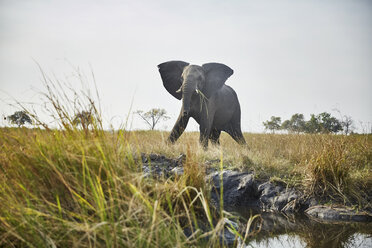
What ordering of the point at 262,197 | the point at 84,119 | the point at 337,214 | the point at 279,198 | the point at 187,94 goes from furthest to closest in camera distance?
the point at 187,94 < the point at 262,197 < the point at 279,198 < the point at 337,214 < the point at 84,119

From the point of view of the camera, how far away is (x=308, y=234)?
146 inches

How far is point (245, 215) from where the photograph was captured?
4367 millimetres

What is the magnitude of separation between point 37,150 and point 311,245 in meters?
2.84

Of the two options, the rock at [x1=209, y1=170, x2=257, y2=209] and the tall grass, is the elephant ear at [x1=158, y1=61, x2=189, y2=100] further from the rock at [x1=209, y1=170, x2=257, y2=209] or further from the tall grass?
the tall grass

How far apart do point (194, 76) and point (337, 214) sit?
3.97 metres

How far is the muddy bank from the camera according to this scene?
4.36 m

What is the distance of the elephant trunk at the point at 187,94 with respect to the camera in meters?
6.75

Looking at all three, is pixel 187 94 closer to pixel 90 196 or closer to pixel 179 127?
pixel 179 127

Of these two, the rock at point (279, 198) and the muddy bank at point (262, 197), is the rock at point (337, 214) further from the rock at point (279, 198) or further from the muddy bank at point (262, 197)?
the rock at point (279, 198)

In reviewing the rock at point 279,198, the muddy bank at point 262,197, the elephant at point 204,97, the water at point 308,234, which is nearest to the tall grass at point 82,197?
the water at point 308,234

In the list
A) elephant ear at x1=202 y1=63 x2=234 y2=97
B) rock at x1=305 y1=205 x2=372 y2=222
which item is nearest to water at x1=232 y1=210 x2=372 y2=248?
rock at x1=305 y1=205 x2=372 y2=222

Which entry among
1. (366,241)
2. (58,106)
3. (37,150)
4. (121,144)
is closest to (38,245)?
(37,150)

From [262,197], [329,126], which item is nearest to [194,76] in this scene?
[262,197]

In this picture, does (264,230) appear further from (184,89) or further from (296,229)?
(184,89)
